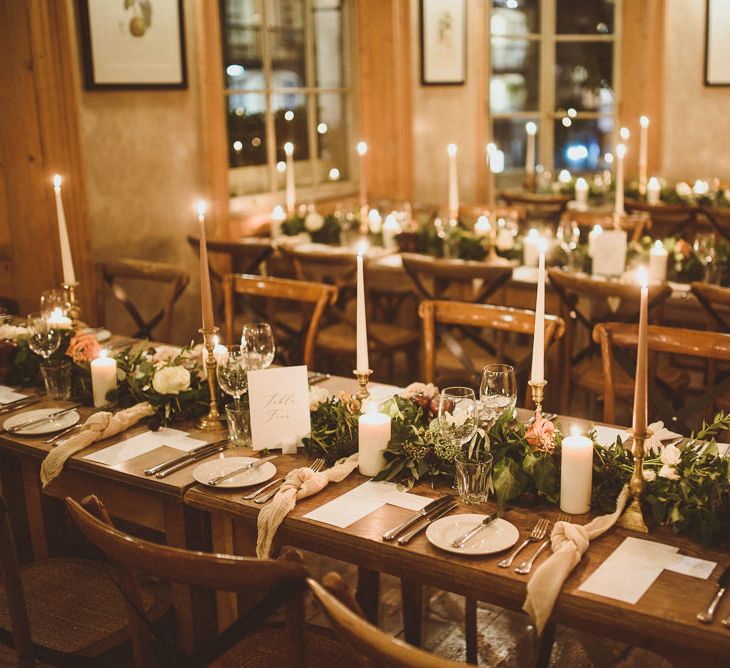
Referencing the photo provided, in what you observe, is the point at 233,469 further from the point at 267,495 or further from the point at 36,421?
the point at 36,421

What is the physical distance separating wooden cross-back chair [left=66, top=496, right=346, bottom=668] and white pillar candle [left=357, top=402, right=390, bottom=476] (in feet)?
1.67

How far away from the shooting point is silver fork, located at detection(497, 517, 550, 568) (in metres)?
1.62

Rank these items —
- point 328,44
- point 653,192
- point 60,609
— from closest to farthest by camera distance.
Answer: point 60,609
point 653,192
point 328,44

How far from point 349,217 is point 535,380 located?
313 centimetres

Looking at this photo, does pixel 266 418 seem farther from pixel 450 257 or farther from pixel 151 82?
pixel 151 82

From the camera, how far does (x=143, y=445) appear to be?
88.5 inches

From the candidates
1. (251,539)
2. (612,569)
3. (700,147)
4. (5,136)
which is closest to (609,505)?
(612,569)

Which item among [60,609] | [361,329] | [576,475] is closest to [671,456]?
[576,475]

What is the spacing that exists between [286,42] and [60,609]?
4469 mm

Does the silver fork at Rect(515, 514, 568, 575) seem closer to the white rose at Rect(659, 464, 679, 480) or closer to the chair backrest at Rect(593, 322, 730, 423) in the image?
the white rose at Rect(659, 464, 679, 480)

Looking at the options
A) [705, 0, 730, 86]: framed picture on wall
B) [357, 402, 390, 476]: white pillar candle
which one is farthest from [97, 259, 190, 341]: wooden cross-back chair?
[705, 0, 730, 86]: framed picture on wall

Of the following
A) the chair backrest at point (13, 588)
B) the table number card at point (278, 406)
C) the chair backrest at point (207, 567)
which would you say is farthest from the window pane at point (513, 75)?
the chair backrest at point (207, 567)

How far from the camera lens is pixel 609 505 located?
1.79m

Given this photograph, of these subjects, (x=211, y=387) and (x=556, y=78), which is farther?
(x=556, y=78)
